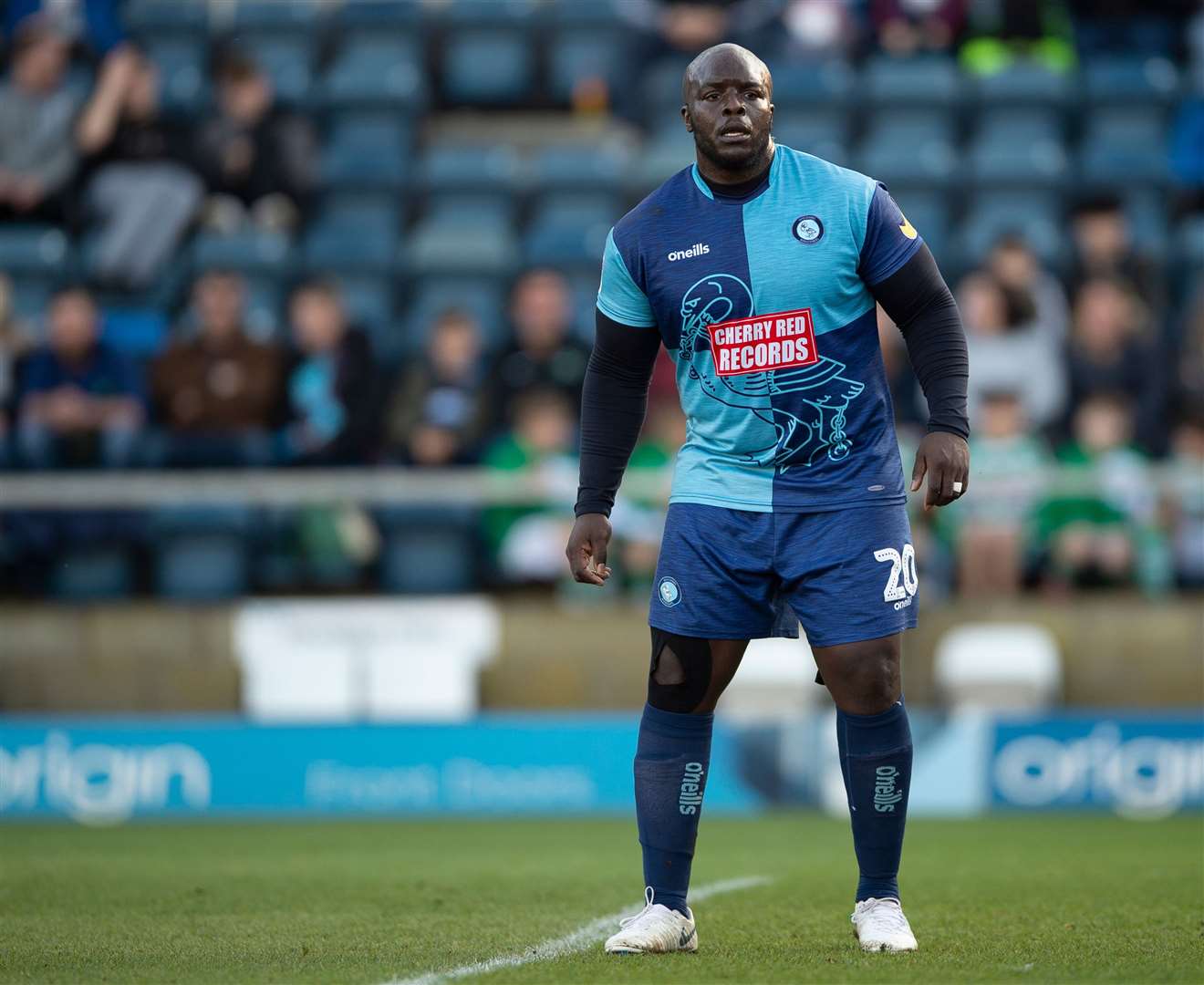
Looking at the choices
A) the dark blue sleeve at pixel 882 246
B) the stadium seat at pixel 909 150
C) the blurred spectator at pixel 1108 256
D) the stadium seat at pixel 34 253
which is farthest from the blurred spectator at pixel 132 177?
the dark blue sleeve at pixel 882 246

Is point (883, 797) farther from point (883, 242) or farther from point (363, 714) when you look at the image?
point (363, 714)

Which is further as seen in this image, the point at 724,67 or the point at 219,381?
the point at 219,381

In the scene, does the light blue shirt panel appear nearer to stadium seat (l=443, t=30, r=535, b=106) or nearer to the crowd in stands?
the crowd in stands

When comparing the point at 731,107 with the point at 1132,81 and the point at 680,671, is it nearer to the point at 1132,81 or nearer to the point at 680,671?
the point at 680,671

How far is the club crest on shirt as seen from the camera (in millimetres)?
4680

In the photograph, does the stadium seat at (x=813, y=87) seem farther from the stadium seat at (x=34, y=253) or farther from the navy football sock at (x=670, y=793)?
the navy football sock at (x=670, y=793)

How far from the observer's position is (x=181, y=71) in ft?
46.8

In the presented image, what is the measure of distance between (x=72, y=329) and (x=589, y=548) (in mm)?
6826

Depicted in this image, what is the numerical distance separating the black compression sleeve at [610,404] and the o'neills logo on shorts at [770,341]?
10.3 inches

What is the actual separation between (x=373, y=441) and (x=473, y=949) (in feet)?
20.4

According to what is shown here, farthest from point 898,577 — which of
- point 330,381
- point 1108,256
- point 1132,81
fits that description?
point 1132,81

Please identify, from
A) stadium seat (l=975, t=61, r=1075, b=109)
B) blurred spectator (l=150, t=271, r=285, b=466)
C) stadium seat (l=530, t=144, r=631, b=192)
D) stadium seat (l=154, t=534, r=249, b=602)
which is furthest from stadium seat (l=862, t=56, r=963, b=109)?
stadium seat (l=154, t=534, r=249, b=602)

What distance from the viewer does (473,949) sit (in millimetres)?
4668

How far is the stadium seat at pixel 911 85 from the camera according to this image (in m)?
13.8
